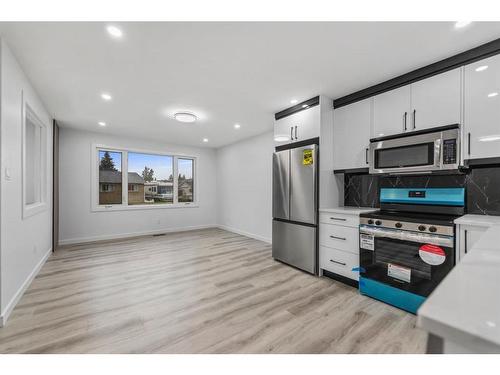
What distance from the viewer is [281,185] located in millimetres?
3561

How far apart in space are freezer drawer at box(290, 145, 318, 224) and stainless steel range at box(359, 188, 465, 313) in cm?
74

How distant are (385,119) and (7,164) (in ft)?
12.8

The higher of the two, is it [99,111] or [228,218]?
[99,111]

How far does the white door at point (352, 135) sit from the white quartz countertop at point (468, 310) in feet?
7.61

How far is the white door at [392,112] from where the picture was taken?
2.48 metres

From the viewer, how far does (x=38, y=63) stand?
90.3 inches

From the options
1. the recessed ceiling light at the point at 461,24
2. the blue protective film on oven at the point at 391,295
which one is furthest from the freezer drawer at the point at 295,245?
the recessed ceiling light at the point at 461,24

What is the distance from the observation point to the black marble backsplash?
2.18m

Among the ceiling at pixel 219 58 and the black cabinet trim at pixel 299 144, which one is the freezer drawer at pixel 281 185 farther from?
the ceiling at pixel 219 58

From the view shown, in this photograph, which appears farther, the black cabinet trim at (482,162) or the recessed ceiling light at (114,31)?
the black cabinet trim at (482,162)

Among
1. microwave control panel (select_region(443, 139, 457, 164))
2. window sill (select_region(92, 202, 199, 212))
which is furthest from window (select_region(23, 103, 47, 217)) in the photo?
microwave control panel (select_region(443, 139, 457, 164))

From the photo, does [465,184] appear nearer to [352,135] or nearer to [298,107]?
[352,135]
